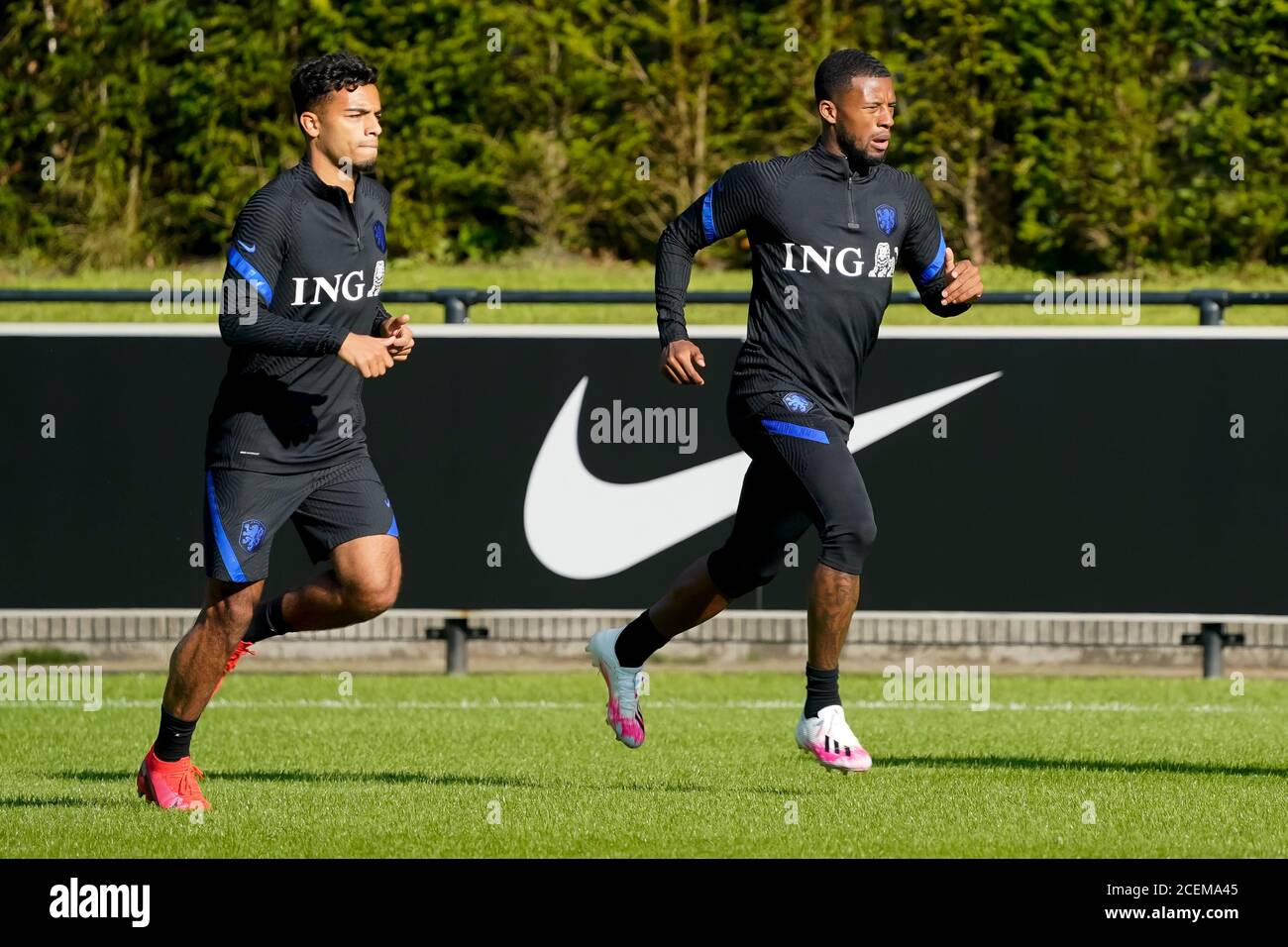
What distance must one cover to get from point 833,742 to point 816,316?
1417 millimetres

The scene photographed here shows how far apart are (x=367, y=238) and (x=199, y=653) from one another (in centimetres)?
147

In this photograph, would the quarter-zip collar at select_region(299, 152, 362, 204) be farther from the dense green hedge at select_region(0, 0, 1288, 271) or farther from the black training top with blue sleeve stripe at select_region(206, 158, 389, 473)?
the dense green hedge at select_region(0, 0, 1288, 271)

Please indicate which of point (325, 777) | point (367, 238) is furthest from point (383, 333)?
point (325, 777)

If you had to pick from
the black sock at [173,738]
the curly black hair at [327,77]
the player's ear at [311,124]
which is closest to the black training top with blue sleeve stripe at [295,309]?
the player's ear at [311,124]

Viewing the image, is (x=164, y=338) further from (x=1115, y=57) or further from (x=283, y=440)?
(x=1115, y=57)

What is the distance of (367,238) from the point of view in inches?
278

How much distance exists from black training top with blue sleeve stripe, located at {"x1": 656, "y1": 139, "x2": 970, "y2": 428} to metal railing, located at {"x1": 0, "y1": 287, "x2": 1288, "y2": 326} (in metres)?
3.49

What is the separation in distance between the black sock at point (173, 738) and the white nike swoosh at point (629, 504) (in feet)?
13.7

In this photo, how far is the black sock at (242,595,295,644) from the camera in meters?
7.31

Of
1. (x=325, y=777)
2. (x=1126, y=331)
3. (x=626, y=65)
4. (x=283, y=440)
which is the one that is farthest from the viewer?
(x=626, y=65)

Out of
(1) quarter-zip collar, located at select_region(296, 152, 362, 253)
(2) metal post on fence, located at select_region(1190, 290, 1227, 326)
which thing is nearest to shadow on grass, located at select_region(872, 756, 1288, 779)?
(1) quarter-zip collar, located at select_region(296, 152, 362, 253)

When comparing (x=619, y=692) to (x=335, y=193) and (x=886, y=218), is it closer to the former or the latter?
(x=886, y=218)

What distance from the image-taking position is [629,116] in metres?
18.2

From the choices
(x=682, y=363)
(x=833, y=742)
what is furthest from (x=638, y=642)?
(x=682, y=363)
